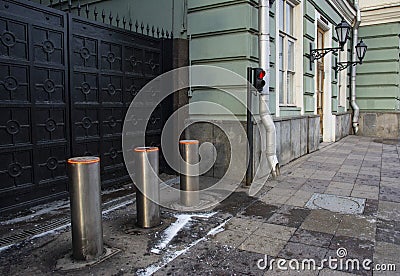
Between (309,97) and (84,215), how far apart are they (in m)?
7.95

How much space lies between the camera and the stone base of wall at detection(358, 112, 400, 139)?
14.2 m

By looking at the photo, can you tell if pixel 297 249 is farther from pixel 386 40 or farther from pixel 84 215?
pixel 386 40

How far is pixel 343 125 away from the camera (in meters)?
13.9

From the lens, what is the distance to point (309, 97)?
9.68 m

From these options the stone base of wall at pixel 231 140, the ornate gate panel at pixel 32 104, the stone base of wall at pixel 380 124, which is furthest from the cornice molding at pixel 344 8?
the ornate gate panel at pixel 32 104

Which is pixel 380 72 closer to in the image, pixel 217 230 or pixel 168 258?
pixel 217 230

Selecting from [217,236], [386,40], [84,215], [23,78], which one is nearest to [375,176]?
[217,236]

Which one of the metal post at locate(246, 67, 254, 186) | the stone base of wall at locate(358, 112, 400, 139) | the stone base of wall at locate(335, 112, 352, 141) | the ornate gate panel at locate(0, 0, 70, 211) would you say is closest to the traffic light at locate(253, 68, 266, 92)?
the metal post at locate(246, 67, 254, 186)

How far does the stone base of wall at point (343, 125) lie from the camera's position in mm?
12988

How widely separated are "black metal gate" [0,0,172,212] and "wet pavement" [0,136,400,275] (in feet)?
1.70

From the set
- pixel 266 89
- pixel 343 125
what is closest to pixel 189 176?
pixel 266 89

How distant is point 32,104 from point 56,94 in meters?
0.42

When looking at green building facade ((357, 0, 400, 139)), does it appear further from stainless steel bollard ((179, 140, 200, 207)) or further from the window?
stainless steel bollard ((179, 140, 200, 207))

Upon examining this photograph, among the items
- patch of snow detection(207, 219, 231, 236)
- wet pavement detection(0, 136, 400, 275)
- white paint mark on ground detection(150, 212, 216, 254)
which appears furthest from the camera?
patch of snow detection(207, 219, 231, 236)
